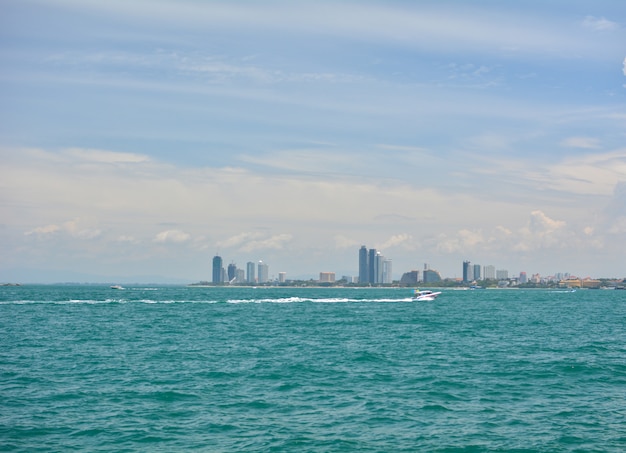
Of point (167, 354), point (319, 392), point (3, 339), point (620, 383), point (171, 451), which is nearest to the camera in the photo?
point (171, 451)

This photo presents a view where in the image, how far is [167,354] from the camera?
197ft

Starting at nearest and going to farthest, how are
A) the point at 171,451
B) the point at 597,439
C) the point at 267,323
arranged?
1. the point at 171,451
2. the point at 597,439
3. the point at 267,323

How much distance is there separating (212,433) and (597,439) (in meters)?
19.1

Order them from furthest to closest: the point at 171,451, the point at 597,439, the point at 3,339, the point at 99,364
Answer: the point at 3,339, the point at 99,364, the point at 597,439, the point at 171,451

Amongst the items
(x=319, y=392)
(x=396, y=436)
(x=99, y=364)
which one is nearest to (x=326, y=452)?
(x=396, y=436)

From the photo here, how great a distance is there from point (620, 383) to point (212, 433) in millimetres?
30619

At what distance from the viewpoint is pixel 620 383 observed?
45.7 meters

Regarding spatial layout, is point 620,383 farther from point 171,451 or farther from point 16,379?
point 16,379

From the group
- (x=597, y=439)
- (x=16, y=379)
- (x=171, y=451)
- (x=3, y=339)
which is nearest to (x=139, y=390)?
(x=16, y=379)

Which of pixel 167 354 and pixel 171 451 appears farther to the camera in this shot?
pixel 167 354

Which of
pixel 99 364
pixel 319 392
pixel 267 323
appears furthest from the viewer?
pixel 267 323

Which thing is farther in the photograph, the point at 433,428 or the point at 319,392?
the point at 319,392

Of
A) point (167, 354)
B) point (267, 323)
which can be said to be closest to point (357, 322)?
point (267, 323)

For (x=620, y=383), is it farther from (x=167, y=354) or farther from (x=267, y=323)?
(x=267, y=323)
